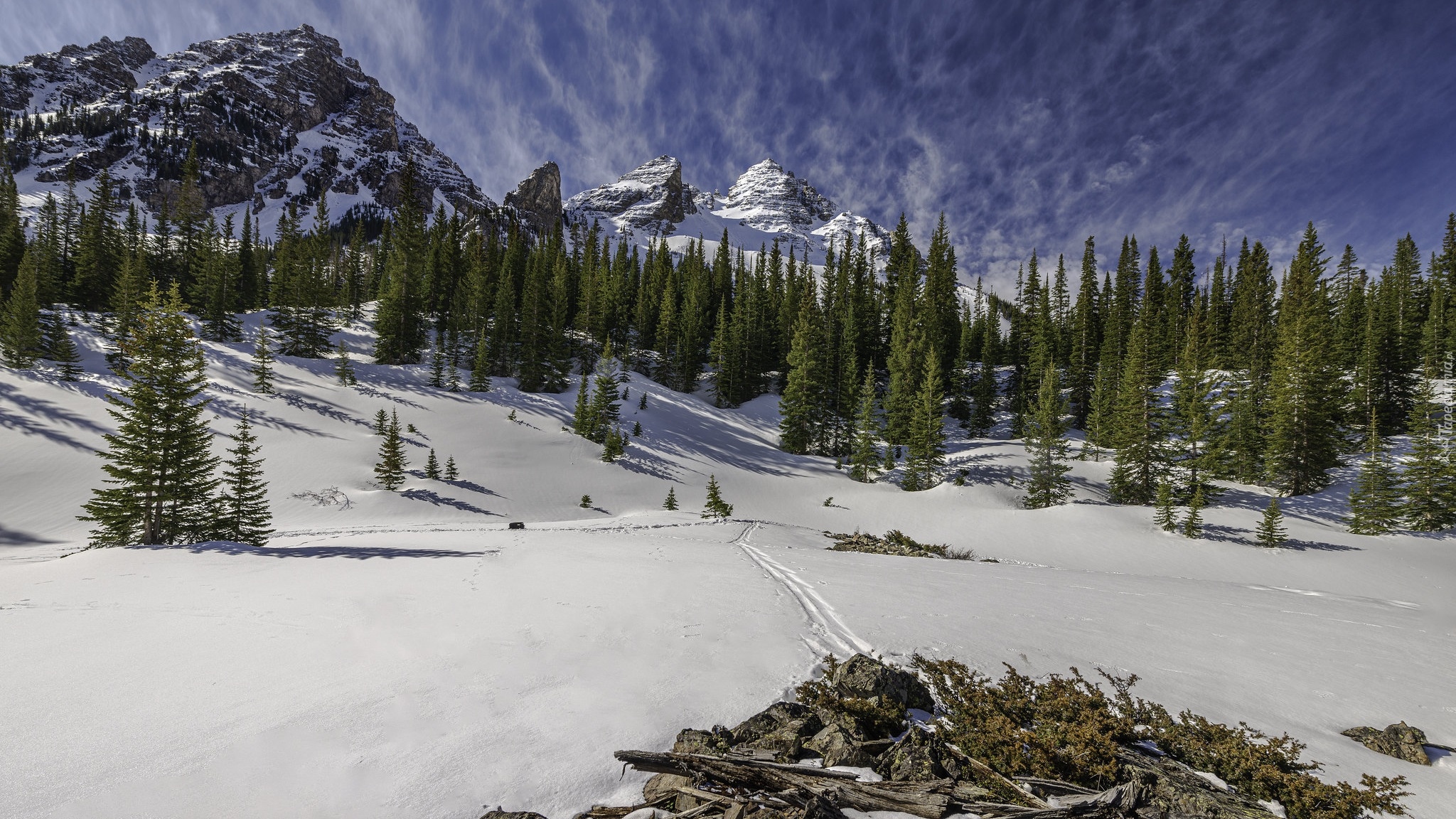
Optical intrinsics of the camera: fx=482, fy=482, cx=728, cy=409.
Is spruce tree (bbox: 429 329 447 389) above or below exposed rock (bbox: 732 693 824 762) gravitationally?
above

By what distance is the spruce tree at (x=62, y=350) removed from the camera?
30266mm

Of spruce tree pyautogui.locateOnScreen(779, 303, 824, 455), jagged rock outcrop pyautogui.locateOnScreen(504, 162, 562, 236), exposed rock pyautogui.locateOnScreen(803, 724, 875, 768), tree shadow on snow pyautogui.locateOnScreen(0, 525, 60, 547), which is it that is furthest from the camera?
jagged rock outcrop pyautogui.locateOnScreen(504, 162, 562, 236)

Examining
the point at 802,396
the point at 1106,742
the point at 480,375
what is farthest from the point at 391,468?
the point at 1106,742

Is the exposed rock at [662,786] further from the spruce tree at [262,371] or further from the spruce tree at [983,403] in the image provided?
the spruce tree at [983,403]

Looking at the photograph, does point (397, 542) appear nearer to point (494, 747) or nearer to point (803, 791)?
point (494, 747)

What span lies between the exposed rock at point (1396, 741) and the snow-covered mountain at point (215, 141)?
582ft

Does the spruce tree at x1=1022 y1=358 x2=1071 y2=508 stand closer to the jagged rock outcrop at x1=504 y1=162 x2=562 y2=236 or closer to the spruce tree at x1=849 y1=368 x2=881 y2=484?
the spruce tree at x1=849 y1=368 x2=881 y2=484

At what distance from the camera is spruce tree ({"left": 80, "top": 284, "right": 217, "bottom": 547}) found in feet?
41.0

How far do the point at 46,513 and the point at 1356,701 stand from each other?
37561 mm

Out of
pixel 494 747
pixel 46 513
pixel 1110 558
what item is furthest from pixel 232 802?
pixel 46 513

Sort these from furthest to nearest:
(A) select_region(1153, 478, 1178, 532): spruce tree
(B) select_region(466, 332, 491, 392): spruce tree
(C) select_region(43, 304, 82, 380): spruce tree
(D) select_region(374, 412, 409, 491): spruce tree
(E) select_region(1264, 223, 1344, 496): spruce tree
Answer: (B) select_region(466, 332, 491, 392): spruce tree < (C) select_region(43, 304, 82, 380): spruce tree < (E) select_region(1264, 223, 1344, 496): spruce tree < (D) select_region(374, 412, 409, 491): spruce tree < (A) select_region(1153, 478, 1178, 532): spruce tree

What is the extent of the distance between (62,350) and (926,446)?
57.3 m

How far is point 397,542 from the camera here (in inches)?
530

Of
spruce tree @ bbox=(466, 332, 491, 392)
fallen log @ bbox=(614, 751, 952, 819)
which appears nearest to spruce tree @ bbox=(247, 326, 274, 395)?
spruce tree @ bbox=(466, 332, 491, 392)
